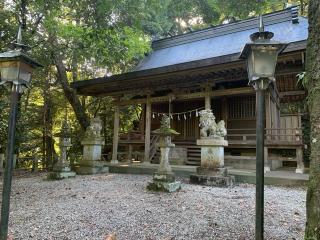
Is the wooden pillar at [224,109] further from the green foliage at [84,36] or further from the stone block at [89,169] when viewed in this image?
the stone block at [89,169]

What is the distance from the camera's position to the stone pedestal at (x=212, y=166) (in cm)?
772

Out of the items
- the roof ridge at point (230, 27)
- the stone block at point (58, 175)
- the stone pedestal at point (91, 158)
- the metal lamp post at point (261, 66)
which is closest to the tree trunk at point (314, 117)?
the metal lamp post at point (261, 66)

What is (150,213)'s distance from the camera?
4.71 meters

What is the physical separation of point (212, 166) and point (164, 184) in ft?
6.27

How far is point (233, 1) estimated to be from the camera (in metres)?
9.30

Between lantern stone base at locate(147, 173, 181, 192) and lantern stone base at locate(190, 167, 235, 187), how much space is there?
1.22m

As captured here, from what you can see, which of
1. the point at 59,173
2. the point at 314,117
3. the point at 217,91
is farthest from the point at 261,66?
the point at 59,173

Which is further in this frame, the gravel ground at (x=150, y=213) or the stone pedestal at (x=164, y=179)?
the stone pedestal at (x=164, y=179)

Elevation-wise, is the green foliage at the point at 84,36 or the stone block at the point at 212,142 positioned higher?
the green foliage at the point at 84,36

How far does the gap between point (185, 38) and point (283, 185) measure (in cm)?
1079

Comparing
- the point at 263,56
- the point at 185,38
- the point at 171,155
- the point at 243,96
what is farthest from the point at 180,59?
the point at 263,56

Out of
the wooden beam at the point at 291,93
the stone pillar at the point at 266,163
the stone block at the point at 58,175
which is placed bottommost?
the stone block at the point at 58,175

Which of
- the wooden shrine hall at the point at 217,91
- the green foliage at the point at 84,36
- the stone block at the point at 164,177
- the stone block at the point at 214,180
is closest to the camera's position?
the stone block at the point at 164,177

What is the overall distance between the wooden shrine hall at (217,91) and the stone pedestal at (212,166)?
8.39 ft
